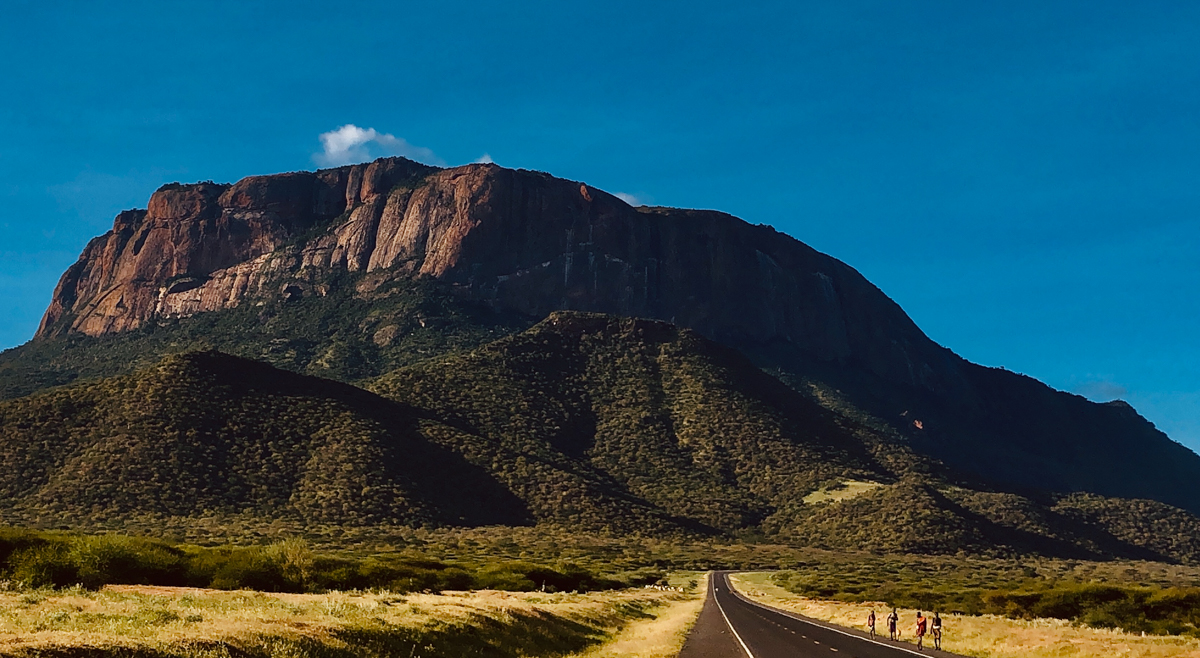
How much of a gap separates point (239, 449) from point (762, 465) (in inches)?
2829

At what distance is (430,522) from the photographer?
99750 mm

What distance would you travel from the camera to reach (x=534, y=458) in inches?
5030

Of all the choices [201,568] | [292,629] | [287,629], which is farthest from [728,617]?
[287,629]

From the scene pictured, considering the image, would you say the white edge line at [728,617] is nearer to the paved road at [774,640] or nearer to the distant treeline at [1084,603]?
the paved road at [774,640]

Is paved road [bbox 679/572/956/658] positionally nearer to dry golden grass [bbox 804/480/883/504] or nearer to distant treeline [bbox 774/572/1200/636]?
distant treeline [bbox 774/572/1200/636]

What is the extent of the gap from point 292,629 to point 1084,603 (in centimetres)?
4892

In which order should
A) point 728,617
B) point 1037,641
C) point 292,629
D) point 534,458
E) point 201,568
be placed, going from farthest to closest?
point 534,458, point 728,617, point 201,568, point 1037,641, point 292,629

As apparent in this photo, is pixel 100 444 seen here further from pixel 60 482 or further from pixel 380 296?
pixel 380 296

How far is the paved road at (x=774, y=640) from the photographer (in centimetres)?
2906

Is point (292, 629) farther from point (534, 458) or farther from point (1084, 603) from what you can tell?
point (534, 458)

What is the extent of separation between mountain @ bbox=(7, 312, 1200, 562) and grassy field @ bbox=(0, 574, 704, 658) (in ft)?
198

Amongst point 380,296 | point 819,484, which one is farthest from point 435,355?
point 819,484

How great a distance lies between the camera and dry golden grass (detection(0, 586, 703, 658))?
16.0 meters

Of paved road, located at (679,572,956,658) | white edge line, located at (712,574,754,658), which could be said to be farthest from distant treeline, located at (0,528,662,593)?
paved road, located at (679,572,956,658)
